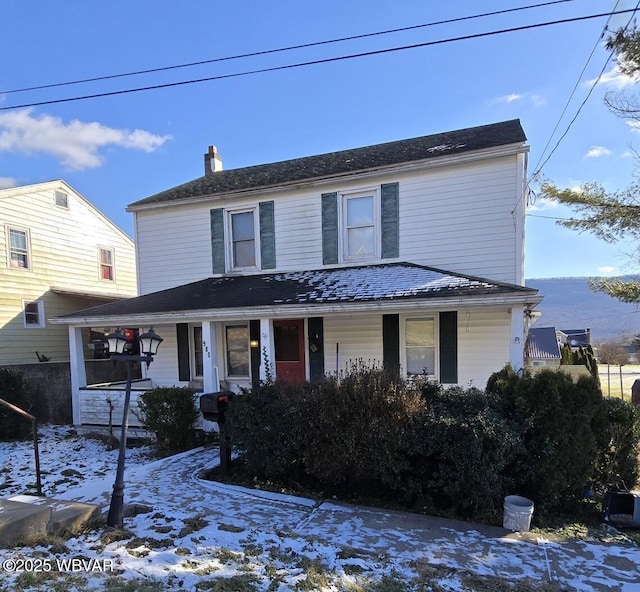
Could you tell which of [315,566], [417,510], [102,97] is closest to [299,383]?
[417,510]

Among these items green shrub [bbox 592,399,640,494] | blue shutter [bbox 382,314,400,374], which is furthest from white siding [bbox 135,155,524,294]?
green shrub [bbox 592,399,640,494]

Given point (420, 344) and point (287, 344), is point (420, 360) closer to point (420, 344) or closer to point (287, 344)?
point (420, 344)

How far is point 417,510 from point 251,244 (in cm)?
777

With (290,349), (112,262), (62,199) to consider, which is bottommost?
(290,349)

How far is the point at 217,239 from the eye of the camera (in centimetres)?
1088

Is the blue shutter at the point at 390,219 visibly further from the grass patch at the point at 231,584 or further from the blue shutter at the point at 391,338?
the grass patch at the point at 231,584

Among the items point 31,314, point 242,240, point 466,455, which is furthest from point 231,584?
point 31,314

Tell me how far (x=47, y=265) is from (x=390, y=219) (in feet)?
37.6

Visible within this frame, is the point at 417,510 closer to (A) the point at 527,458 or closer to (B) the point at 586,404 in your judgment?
(A) the point at 527,458

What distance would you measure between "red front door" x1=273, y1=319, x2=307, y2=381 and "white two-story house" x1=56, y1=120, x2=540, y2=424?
37mm

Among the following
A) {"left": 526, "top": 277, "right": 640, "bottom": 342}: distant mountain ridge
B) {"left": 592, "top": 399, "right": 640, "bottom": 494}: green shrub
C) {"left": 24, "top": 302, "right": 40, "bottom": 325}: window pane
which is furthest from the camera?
{"left": 526, "top": 277, "right": 640, "bottom": 342}: distant mountain ridge

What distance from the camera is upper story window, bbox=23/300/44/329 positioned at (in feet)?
41.8

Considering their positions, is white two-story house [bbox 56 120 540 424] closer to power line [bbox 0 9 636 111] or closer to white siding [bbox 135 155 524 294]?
white siding [bbox 135 155 524 294]

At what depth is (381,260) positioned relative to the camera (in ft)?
31.7
